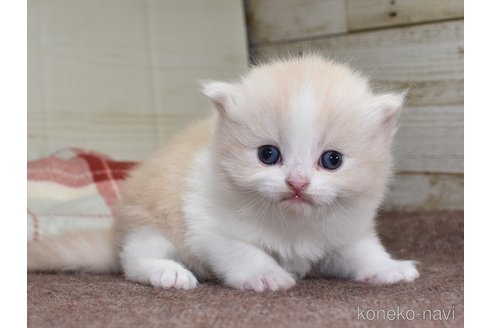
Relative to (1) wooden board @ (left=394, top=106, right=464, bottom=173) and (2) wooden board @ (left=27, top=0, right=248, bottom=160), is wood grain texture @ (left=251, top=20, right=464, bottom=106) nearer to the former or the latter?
(1) wooden board @ (left=394, top=106, right=464, bottom=173)

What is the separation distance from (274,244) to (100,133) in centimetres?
126

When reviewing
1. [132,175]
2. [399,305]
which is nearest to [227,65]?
[132,175]

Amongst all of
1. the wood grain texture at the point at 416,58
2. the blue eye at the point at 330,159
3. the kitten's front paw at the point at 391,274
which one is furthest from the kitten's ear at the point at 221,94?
the wood grain texture at the point at 416,58

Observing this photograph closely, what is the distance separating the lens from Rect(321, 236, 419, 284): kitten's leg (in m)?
1.61

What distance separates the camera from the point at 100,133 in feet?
8.63

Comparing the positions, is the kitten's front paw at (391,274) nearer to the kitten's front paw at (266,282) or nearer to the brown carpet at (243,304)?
the brown carpet at (243,304)

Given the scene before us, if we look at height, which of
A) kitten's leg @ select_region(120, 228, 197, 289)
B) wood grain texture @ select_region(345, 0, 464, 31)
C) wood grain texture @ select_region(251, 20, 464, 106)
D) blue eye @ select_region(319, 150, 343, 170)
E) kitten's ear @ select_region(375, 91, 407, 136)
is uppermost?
wood grain texture @ select_region(345, 0, 464, 31)

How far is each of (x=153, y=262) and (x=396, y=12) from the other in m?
1.32

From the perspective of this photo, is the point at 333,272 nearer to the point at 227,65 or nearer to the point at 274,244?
the point at 274,244

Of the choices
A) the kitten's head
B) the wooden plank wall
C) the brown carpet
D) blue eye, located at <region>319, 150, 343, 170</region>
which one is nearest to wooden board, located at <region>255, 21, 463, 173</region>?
the wooden plank wall

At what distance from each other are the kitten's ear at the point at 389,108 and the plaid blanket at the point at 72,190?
41.2 inches

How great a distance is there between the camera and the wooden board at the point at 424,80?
230 cm

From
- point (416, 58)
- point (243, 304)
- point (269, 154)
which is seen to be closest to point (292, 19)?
point (416, 58)

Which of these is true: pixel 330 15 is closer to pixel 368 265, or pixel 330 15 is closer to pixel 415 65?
pixel 415 65
